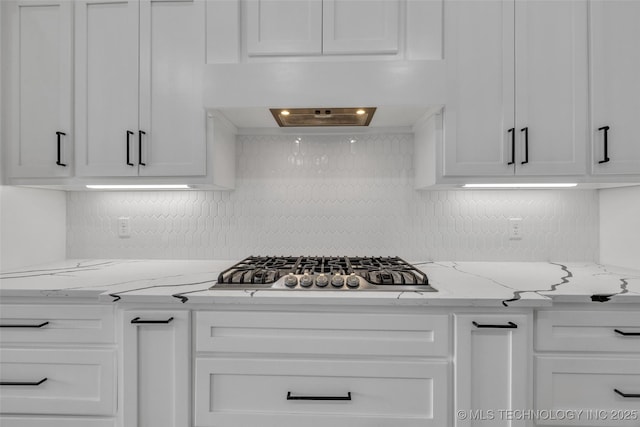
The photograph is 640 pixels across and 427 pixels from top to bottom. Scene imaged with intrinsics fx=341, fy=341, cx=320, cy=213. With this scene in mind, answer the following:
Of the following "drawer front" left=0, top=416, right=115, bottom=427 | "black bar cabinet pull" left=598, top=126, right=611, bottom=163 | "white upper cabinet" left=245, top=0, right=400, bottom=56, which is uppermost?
"white upper cabinet" left=245, top=0, right=400, bottom=56

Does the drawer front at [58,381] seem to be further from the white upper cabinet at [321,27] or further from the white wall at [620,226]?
the white wall at [620,226]

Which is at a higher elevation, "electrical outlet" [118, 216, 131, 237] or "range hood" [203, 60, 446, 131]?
"range hood" [203, 60, 446, 131]

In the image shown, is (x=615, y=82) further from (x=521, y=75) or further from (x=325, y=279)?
(x=325, y=279)

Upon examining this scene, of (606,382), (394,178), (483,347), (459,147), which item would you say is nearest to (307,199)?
(394,178)

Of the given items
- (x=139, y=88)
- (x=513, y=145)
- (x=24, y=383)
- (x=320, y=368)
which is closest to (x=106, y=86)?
(x=139, y=88)

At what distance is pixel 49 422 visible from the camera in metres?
1.32

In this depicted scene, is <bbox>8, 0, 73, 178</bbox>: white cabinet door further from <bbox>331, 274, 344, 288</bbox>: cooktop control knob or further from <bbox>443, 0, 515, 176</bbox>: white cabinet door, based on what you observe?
<bbox>443, 0, 515, 176</bbox>: white cabinet door

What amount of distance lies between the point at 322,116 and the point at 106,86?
3.41 feet

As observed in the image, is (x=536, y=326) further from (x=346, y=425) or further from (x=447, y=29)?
(x=447, y=29)

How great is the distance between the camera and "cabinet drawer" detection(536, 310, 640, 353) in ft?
4.10

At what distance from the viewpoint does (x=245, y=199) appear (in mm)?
1999

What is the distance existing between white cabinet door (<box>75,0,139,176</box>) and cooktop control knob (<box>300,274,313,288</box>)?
3.22ft

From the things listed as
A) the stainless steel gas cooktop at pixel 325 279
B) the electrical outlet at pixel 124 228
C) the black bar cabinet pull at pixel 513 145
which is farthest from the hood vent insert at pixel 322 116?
the electrical outlet at pixel 124 228

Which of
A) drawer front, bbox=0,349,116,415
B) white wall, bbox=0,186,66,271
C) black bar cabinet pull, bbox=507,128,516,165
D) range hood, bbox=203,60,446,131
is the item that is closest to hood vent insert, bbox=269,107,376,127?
range hood, bbox=203,60,446,131
